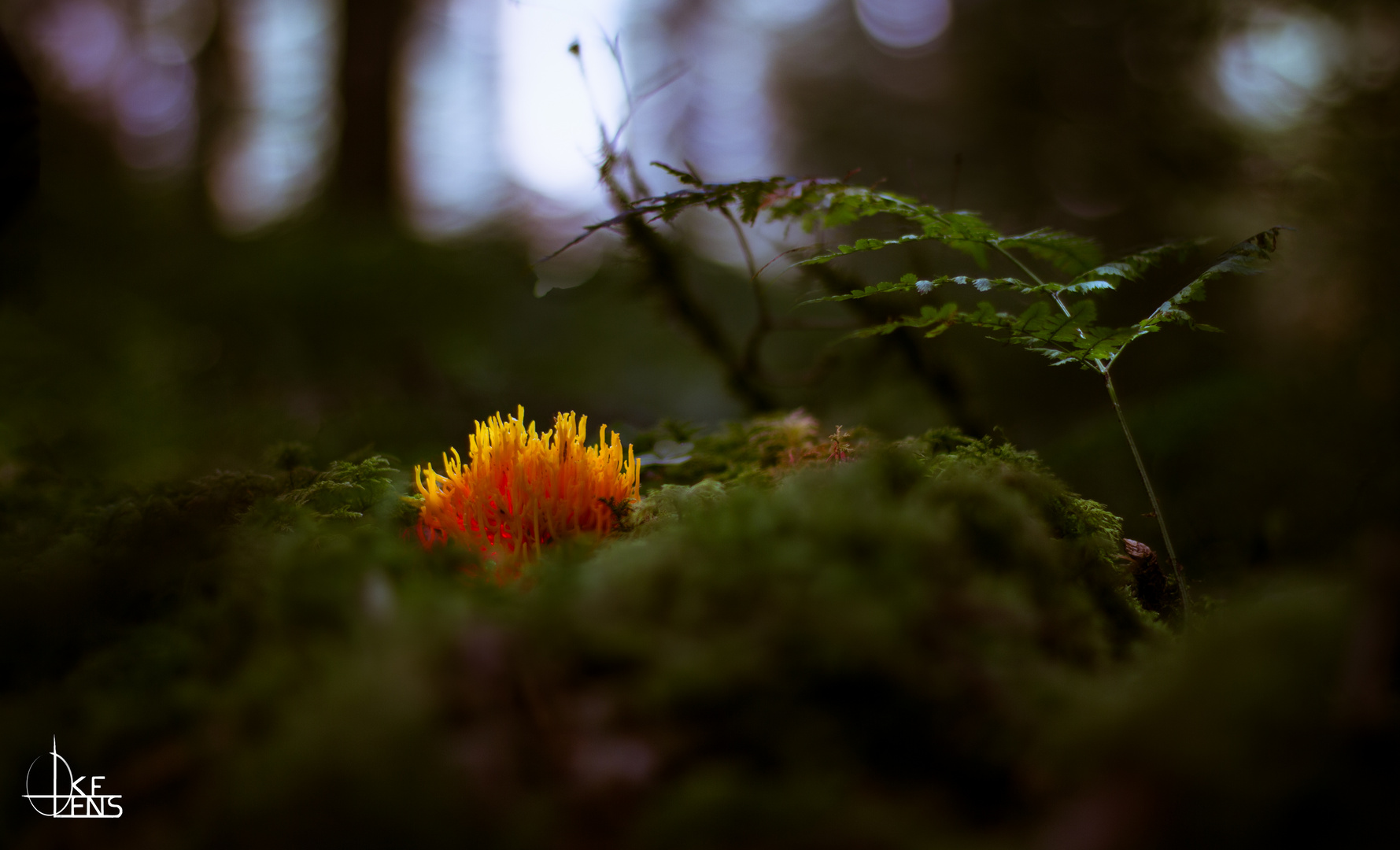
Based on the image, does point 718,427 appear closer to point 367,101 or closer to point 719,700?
point 719,700

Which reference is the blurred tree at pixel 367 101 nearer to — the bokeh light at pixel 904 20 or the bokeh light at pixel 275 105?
the bokeh light at pixel 275 105

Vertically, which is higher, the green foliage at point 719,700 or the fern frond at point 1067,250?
the fern frond at point 1067,250

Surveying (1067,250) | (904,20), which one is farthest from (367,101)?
(1067,250)

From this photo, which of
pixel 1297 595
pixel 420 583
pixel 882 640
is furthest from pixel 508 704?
pixel 1297 595

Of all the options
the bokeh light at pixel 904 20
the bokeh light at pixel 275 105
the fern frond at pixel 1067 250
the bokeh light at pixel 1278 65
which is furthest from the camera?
the bokeh light at pixel 275 105

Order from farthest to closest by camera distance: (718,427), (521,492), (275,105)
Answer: (275,105) → (718,427) → (521,492)

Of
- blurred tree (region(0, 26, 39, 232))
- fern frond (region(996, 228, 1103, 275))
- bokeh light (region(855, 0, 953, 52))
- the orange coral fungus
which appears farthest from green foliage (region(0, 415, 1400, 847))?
bokeh light (region(855, 0, 953, 52))

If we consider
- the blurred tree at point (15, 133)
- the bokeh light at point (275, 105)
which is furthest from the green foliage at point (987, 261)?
the bokeh light at point (275, 105)

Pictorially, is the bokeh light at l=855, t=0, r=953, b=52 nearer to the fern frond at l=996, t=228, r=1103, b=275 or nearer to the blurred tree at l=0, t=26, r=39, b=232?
the fern frond at l=996, t=228, r=1103, b=275
